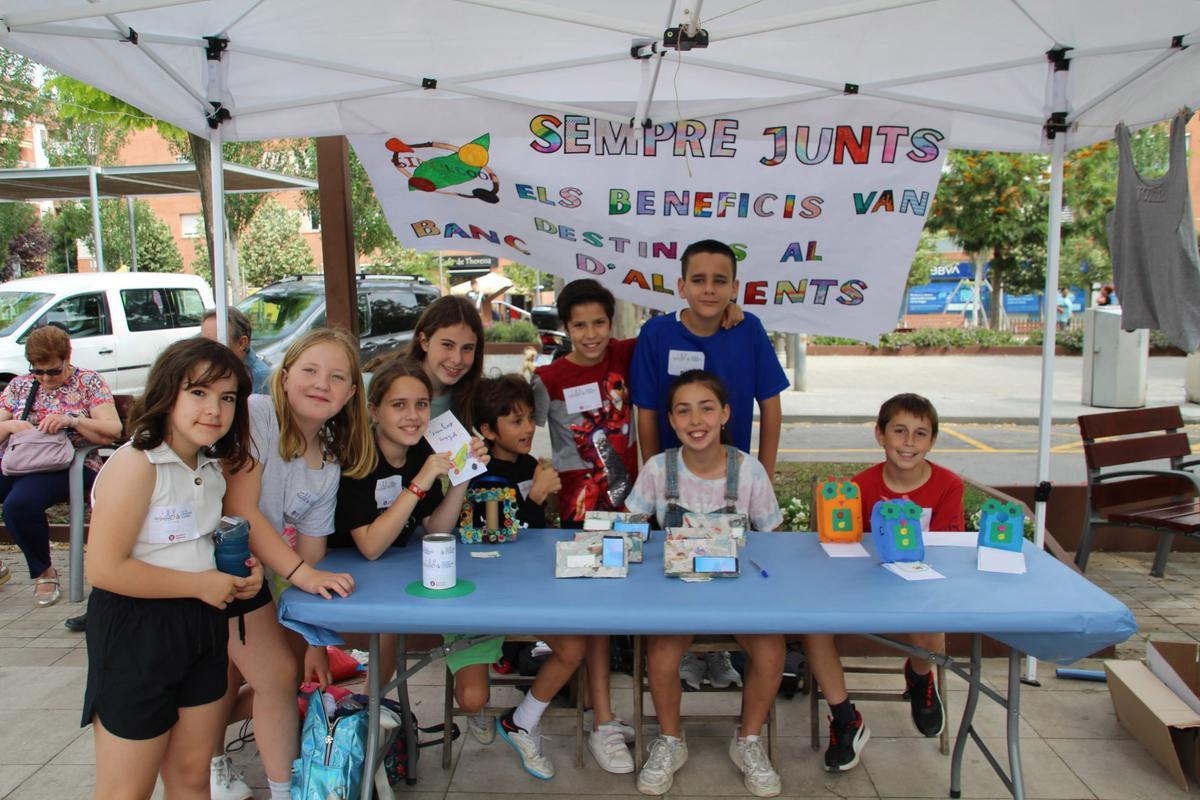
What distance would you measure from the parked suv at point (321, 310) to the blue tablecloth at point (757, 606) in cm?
763

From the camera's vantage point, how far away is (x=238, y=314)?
463cm

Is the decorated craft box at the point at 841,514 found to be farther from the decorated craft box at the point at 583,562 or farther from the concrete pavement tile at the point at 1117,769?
the concrete pavement tile at the point at 1117,769

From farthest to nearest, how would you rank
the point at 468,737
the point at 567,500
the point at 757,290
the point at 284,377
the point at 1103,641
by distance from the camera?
the point at 757,290
the point at 567,500
the point at 468,737
the point at 284,377
the point at 1103,641

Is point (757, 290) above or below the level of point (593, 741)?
above

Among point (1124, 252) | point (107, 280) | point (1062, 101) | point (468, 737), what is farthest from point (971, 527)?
point (107, 280)

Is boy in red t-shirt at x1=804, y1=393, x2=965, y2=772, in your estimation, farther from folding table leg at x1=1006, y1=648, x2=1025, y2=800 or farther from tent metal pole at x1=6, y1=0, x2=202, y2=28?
tent metal pole at x1=6, y1=0, x2=202, y2=28

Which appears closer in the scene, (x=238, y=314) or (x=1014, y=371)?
(x=238, y=314)

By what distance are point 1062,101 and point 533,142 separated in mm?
2217

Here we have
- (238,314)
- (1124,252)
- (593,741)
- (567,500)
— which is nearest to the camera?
(593,741)

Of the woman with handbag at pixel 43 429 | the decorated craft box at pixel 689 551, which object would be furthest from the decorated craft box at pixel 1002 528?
the woman with handbag at pixel 43 429

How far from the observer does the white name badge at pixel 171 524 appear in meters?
2.12

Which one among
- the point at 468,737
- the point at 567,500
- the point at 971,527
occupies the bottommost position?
the point at 468,737

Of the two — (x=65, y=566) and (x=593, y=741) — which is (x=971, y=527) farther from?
(x=65, y=566)

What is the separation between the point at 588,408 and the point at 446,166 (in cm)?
146
